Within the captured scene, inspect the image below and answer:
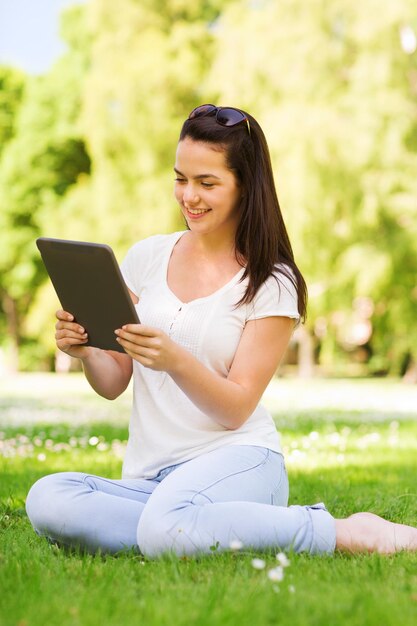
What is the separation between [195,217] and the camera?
3.85m

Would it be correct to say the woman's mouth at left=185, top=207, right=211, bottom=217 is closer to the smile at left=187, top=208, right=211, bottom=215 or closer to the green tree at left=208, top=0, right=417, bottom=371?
the smile at left=187, top=208, right=211, bottom=215

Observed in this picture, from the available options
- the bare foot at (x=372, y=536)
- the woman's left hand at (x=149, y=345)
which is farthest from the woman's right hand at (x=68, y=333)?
the bare foot at (x=372, y=536)

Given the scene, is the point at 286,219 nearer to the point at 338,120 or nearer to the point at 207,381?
the point at 338,120

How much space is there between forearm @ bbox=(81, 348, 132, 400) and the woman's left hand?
0.55 metres

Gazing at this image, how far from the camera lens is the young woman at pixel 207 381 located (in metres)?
3.34

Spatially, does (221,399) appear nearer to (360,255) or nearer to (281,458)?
(281,458)

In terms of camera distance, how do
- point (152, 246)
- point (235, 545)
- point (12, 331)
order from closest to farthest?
point (235, 545)
point (152, 246)
point (12, 331)

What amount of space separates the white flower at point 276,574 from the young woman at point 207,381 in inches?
17.2

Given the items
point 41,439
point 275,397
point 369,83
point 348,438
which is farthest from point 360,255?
point 41,439

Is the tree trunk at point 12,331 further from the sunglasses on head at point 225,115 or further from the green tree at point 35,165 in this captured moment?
the sunglasses on head at point 225,115

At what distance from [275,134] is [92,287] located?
16754 mm

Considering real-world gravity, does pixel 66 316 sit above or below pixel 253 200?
below

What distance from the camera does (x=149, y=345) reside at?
10.8ft

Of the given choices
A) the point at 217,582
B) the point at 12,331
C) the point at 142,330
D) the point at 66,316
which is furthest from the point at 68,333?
the point at 12,331
